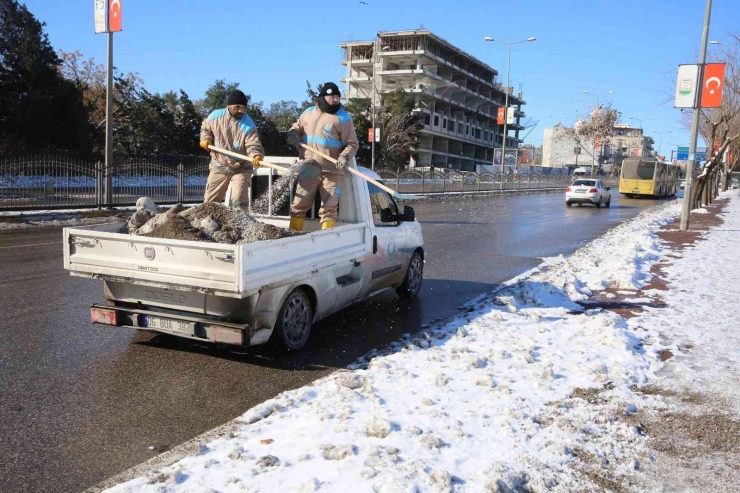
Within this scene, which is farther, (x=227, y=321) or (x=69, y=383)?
(x=227, y=321)

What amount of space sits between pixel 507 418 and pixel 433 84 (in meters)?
82.6

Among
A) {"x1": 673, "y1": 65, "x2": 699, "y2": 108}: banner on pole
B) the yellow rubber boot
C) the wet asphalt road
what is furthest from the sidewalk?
{"x1": 673, "y1": 65, "x2": 699, "y2": 108}: banner on pole

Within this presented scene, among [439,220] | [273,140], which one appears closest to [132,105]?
[273,140]

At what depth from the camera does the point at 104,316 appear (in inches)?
209

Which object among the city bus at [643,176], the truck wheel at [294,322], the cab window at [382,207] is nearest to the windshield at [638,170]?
the city bus at [643,176]

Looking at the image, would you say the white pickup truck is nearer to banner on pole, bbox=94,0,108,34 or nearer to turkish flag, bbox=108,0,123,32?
turkish flag, bbox=108,0,123,32

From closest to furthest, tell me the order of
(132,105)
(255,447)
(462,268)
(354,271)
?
(255,447), (354,271), (462,268), (132,105)

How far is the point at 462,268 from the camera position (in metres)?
10.6

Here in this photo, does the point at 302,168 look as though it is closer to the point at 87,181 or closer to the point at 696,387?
the point at 696,387

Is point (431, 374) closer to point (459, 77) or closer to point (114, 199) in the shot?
point (114, 199)

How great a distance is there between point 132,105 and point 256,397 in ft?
124

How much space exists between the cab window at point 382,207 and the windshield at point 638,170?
39.2m

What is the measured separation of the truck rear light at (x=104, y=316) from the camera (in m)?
5.27

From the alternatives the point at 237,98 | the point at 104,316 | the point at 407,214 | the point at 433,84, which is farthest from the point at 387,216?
the point at 433,84
